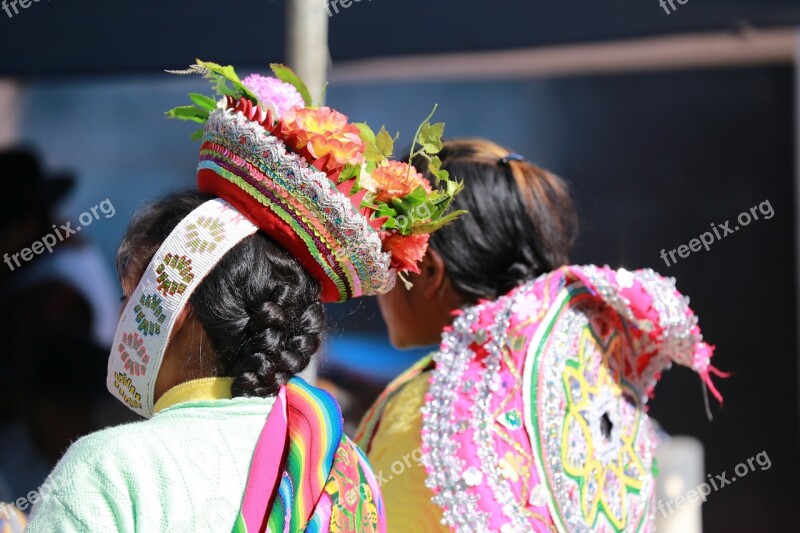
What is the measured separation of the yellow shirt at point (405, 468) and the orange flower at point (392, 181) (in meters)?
0.51

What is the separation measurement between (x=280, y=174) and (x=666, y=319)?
0.86m

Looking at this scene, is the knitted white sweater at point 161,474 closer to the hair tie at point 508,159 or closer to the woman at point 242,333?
the woman at point 242,333

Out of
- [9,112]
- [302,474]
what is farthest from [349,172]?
[9,112]

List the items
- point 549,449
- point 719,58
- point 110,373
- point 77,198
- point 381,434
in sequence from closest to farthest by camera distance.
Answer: point 110,373, point 549,449, point 381,434, point 719,58, point 77,198

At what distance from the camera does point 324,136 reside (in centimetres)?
122

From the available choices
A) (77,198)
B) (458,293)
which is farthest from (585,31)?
(77,198)

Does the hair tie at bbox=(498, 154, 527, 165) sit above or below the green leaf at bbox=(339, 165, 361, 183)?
below

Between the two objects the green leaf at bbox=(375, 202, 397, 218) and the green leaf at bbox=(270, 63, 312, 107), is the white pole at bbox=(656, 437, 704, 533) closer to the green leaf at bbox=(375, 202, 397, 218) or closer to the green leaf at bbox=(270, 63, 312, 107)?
the green leaf at bbox=(375, 202, 397, 218)

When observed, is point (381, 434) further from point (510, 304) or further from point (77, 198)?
point (77, 198)

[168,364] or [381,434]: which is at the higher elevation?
[168,364]

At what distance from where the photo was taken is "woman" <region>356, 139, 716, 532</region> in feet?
5.26

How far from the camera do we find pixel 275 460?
3.62ft

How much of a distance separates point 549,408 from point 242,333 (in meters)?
0.67

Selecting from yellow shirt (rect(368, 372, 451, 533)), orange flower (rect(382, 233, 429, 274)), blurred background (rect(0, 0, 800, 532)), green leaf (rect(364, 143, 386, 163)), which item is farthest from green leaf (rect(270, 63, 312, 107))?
blurred background (rect(0, 0, 800, 532))
